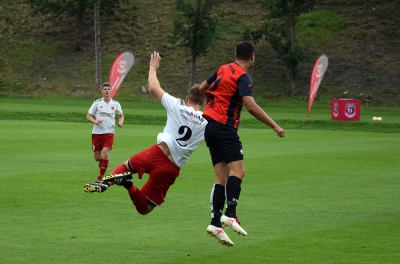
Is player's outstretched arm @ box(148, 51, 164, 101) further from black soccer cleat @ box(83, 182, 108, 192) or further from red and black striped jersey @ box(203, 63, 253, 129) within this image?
black soccer cleat @ box(83, 182, 108, 192)

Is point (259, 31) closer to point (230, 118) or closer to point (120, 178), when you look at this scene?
point (230, 118)

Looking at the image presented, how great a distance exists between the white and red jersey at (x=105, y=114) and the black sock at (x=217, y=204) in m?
8.04

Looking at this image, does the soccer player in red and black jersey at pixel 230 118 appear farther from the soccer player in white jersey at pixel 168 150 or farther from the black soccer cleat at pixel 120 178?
the black soccer cleat at pixel 120 178

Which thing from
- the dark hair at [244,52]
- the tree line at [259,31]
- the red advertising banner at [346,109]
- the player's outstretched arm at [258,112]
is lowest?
the red advertising banner at [346,109]

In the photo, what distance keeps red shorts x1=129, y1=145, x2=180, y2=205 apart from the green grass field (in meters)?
0.61

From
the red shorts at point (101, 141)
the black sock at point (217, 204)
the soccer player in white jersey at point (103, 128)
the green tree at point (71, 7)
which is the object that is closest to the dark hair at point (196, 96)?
the black sock at point (217, 204)

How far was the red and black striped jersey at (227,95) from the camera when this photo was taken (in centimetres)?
892

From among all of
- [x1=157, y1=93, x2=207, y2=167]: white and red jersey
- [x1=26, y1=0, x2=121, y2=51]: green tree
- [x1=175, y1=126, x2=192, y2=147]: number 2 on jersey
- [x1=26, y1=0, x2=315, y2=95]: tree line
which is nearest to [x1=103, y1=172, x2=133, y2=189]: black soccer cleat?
[x1=157, y1=93, x2=207, y2=167]: white and red jersey

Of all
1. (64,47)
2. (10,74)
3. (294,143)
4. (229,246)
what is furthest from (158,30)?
(229,246)

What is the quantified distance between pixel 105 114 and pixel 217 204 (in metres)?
8.53

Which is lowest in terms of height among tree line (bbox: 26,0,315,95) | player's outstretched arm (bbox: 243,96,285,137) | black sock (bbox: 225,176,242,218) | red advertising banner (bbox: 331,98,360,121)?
red advertising banner (bbox: 331,98,360,121)

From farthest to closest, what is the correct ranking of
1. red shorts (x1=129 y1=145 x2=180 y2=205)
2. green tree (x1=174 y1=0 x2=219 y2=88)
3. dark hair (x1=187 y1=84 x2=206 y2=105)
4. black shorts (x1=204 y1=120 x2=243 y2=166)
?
green tree (x1=174 y1=0 x2=219 y2=88)
dark hair (x1=187 y1=84 x2=206 y2=105)
red shorts (x1=129 y1=145 x2=180 y2=205)
black shorts (x1=204 y1=120 x2=243 y2=166)

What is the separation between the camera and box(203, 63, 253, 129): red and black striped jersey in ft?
29.3

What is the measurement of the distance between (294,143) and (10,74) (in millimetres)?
34209
